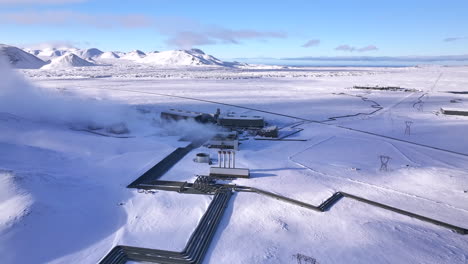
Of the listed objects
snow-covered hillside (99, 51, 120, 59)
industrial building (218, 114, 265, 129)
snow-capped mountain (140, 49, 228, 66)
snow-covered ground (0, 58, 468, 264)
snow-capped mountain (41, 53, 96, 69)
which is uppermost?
snow-covered hillside (99, 51, 120, 59)

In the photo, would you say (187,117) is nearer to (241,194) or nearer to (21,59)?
(241,194)

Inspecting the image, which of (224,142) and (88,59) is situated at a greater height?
(88,59)

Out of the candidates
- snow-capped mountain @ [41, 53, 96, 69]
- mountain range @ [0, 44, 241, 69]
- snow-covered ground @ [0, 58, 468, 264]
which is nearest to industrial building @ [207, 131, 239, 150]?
snow-covered ground @ [0, 58, 468, 264]

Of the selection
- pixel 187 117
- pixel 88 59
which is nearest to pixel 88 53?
pixel 88 59

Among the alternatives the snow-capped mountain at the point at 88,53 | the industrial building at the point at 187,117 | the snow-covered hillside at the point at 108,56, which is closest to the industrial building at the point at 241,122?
the industrial building at the point at 187,117

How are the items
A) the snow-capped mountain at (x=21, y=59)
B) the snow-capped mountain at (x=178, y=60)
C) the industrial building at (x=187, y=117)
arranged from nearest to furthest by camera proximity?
the industrial building at (x=187, y=117) < the snow-capped mountain at (x=21, y=59) < the snow-capped mountain at (x=178, y=60)

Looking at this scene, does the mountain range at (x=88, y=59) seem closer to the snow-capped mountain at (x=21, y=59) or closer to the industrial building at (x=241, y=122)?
the snow-capped mountain at (x=21, y=59)

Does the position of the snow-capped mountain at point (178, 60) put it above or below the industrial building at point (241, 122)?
above

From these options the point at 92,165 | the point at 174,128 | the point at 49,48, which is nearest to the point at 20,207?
the point at 92,165

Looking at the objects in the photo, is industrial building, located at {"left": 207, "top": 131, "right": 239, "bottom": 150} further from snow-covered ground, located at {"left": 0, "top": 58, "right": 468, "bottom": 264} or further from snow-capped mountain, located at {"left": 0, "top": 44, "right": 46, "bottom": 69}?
snow-capped mountain, located at {"left": 0, "top": 44, "right": 46, "bottom": 69}

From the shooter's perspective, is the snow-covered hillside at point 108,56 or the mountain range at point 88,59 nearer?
A: the mountain range at point 88,59

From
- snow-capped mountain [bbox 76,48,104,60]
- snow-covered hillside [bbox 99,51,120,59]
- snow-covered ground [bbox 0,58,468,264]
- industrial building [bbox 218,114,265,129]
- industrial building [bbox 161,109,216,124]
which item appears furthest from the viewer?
snow-capped mountain [bbox 76,48,104,60]

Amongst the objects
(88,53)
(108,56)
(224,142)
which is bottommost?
(224,142)
